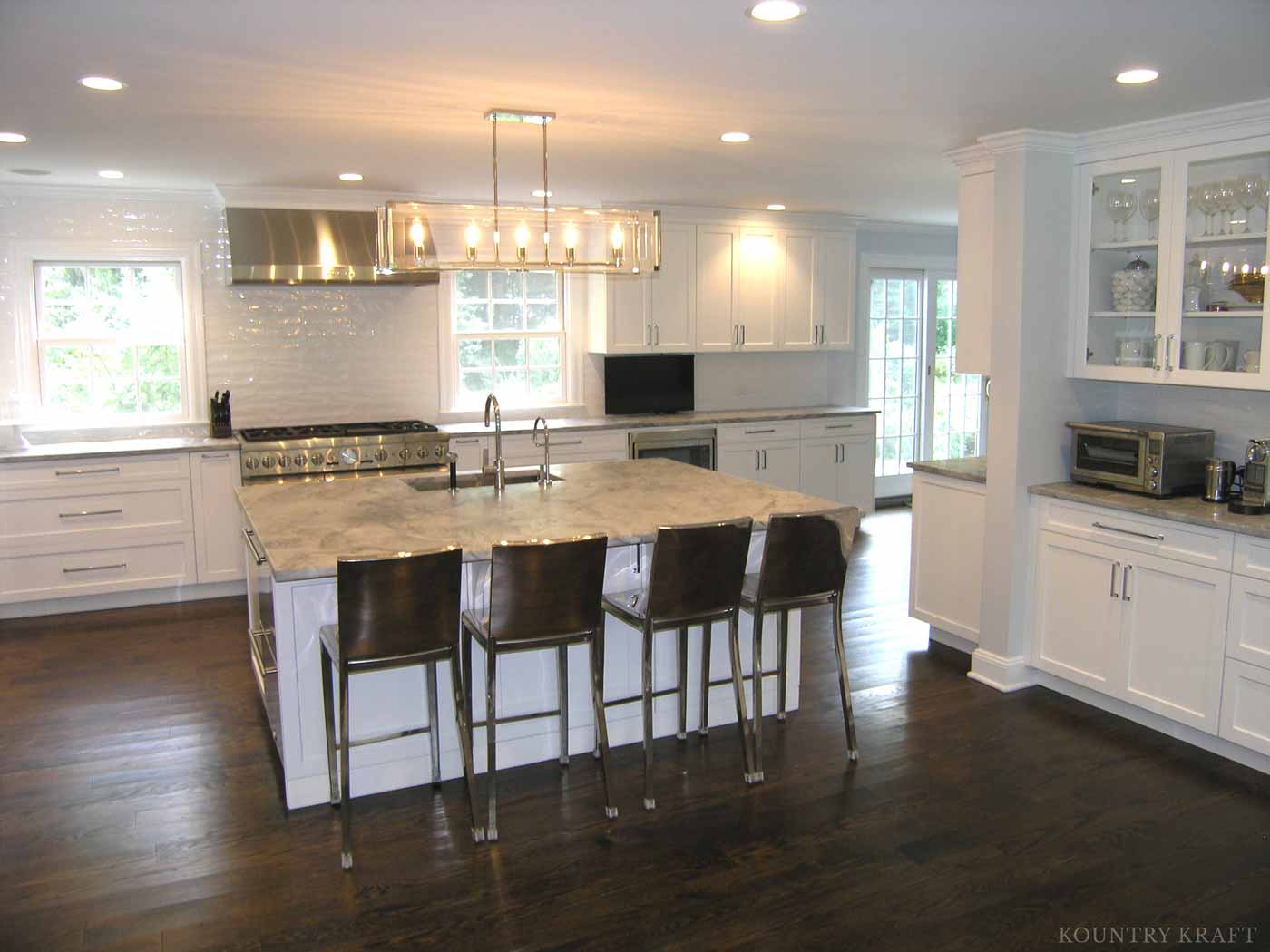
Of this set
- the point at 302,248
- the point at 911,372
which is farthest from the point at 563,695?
the point at 911,372

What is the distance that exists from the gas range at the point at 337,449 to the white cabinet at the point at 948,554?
9.52 feet

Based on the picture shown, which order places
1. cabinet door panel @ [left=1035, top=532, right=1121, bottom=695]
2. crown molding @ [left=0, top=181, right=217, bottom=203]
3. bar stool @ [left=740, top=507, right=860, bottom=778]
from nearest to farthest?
bar stool @ [left=740, top=507, right=860, bottom=778], cabinet door panel @ [left=1035, top=532, right=1121, bottom=695], crown molding @ [left=0, top=181, right=217, bottom=203]

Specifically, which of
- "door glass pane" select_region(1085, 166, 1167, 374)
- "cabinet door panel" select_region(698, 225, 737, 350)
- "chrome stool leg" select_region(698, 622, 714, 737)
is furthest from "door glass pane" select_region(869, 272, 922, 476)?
"chrome stool leg" select_region(698, 622, 714, 737)

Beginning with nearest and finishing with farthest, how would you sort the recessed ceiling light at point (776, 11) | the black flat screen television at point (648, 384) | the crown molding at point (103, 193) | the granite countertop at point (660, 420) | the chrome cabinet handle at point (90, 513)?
1. the recessed ceiling light at point (776, 11)
2. the chrome cabinet handle at point (90, 513)
3. the crown molding at point (103, 193)
4. the granite countertop at point (660, 420)
5. the black flat screen television at point (648, 384)

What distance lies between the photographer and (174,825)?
3.17 m

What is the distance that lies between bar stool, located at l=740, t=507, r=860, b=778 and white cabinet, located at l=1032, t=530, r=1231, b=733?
1.23 metres

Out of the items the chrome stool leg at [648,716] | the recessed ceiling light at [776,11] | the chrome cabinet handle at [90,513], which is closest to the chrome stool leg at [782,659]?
the chrome stool leg at [648,716]

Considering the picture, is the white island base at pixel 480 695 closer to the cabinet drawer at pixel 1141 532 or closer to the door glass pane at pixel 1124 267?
the cabinet drawer at pixel 1141 532

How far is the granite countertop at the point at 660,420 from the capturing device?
657 centimetres

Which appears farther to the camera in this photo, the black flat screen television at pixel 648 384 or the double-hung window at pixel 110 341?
the black flat screen television at pixel 648 384

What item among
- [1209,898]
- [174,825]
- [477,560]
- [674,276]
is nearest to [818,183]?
[674,276]

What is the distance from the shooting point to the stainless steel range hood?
18.9 ft

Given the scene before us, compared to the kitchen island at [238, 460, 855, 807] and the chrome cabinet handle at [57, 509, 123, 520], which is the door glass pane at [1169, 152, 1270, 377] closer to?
the kitchen island at [238, 460, 855, 807]

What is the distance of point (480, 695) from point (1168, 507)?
2684 millimetres
